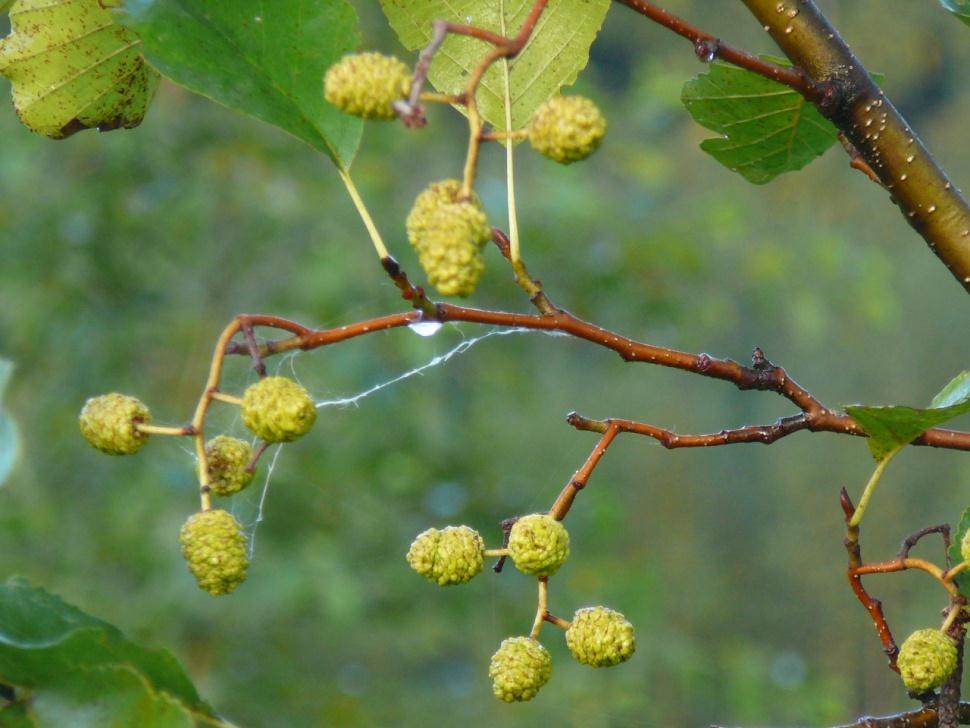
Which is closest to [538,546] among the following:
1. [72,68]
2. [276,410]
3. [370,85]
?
[276,410]

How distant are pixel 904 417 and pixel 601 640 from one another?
216 mm

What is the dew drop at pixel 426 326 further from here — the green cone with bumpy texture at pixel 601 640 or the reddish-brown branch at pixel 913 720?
the reddish-brown branch at pixel 913 720

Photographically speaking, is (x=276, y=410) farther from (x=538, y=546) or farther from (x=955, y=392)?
(x=955, y=392)

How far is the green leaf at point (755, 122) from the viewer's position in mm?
754

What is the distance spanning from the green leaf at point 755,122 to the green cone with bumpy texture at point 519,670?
375mm

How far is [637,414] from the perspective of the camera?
648 centimetres

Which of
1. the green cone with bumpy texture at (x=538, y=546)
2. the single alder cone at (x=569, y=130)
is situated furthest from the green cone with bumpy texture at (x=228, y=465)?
the single alder cone at (x=569, y=130)

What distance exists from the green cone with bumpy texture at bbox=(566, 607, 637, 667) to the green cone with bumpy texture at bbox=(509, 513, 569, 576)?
5cm

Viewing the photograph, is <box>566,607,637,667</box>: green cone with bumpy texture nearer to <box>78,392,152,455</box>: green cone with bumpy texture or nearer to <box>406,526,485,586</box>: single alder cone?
<box>406,526,485,586</box>: single alder cone

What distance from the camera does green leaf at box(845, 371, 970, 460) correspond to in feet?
1.98

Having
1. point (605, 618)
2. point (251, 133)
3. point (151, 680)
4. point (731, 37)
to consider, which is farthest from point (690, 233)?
point (151, 680)

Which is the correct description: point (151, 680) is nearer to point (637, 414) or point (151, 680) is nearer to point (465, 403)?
point (465, 403)

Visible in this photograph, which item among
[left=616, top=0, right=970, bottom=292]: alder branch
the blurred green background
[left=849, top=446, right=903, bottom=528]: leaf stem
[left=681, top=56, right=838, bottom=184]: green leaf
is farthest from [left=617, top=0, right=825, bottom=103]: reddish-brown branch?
the blurred green background

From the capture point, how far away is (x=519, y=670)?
0.62m
